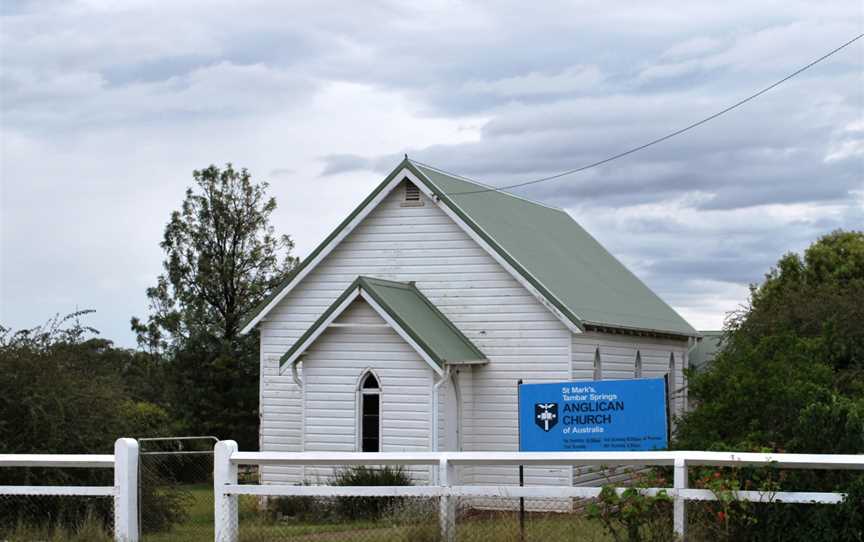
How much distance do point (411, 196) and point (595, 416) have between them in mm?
10214

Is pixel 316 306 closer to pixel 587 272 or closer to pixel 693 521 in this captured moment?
pixel 587 272

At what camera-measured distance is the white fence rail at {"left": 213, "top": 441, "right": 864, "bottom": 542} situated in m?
12.4

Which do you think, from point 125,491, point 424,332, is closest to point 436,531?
point 125,491

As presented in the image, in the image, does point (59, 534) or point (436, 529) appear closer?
point (436, 529)

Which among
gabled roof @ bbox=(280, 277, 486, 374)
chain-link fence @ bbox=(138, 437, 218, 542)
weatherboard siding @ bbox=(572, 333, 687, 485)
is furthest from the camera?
weatherboard siding @ bbox=(572, 333, 687, 485)

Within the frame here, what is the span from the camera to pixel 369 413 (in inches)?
1034

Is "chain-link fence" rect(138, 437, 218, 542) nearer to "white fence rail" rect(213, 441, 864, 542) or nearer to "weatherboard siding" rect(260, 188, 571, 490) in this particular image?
"white fence rail" rect(213, 441, 864, 542)

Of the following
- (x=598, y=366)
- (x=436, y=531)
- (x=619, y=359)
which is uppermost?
(x=619, y=359)

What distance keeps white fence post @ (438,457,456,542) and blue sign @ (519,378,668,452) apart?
626 cm

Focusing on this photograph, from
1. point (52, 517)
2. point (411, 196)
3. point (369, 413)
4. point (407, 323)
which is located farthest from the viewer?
point (411, 196)

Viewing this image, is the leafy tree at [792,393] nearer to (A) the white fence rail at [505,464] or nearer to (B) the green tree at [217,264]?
(A) the white fence rail at [505,464]

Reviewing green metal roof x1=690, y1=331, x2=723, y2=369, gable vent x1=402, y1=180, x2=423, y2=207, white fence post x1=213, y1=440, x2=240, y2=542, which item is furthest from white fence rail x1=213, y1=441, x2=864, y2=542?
green metal roof x1=690, y1=331, x2=723, y2=369

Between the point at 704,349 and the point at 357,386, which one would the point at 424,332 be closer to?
the point at 357,386

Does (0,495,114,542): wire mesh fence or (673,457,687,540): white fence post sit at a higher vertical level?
(673,457,687,540): white fence post
